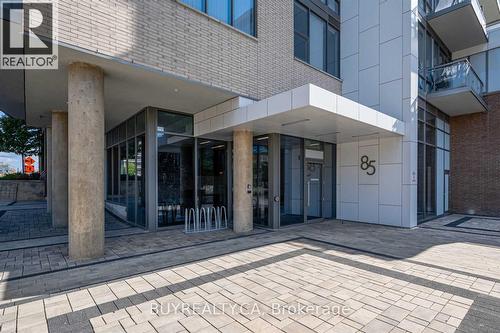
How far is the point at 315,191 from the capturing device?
11.6 meters

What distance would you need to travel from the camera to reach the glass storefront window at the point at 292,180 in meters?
9.94

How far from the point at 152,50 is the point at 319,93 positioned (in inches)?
144

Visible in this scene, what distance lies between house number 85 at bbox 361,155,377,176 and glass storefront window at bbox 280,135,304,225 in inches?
102

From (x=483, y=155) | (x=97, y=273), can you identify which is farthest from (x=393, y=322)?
(x=483, y=155)

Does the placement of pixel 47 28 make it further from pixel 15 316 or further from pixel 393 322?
pixel 393 322

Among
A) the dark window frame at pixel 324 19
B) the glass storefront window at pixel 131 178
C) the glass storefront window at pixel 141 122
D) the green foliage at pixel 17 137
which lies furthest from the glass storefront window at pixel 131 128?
the green foliage at pixel 17 137

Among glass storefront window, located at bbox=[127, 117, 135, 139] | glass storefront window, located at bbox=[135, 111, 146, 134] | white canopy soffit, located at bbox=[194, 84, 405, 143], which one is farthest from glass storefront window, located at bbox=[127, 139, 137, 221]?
white canopy soffit, located at bbox=[194, 84, 405, 143]

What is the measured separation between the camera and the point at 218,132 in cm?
914

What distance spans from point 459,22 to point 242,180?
11.7 m

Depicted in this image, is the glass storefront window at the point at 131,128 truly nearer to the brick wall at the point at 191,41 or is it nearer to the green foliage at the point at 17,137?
the brick wall at the point at 191,41

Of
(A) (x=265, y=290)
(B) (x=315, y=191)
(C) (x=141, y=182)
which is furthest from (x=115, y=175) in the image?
(A) (x=265, y=290)

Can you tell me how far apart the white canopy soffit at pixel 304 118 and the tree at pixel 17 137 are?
22171mm

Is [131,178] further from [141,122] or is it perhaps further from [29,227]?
[29,227]

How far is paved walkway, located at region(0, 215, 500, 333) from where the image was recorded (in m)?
3.40
